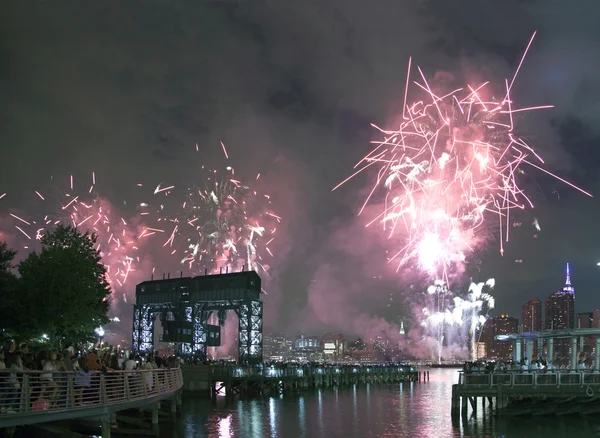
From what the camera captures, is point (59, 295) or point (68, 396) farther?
point (59, 295)

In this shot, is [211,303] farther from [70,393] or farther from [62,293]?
[70,393]

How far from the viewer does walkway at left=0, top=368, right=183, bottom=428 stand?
17031 millimetres

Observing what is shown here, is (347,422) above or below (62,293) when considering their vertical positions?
below

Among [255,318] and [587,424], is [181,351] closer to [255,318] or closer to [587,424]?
[255,318]

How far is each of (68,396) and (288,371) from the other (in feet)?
164

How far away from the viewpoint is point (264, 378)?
61.0 m

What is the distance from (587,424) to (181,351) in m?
49.5

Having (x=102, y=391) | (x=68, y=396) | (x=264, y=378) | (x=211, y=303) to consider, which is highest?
(x=211, y=303)

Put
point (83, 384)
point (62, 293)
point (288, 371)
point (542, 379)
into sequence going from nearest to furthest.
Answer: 1. point (83, 384)
2. point (542, 379)
3. point (62, 293)
4. point (288, 371)

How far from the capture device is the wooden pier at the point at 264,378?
5502 centimetres

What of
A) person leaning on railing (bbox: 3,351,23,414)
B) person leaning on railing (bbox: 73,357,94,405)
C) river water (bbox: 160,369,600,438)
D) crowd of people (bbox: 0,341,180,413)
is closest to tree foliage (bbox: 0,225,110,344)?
river water (bbox: 160,369,600,438)

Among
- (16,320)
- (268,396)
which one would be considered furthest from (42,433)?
(268,396)

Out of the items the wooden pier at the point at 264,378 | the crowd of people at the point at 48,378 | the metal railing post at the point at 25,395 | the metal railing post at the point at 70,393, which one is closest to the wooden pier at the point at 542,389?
the crowd of people at the point at 48,378

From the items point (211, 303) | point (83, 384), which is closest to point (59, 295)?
point (83, 384)
